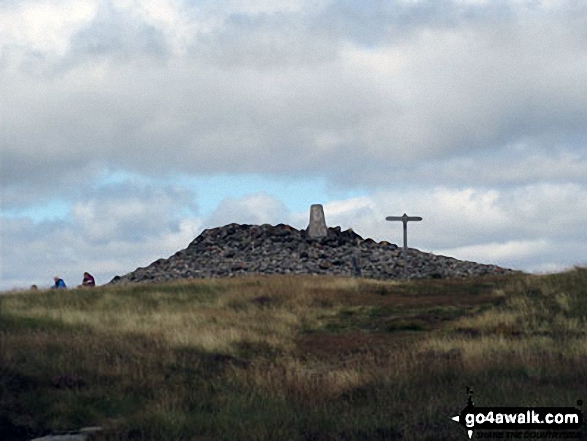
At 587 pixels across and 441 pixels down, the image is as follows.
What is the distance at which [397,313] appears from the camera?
30391mm

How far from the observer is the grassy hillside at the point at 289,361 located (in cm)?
1315

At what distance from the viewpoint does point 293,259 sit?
48.8m

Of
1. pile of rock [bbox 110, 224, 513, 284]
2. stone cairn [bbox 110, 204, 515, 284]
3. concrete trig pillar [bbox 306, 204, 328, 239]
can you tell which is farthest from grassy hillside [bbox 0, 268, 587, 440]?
concrete trig pillar [bbox 306, 204, 328, 239]

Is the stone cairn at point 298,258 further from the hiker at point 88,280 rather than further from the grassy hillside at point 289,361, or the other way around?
the grassy hillside at point 289,361

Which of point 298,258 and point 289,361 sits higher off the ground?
point 298,258

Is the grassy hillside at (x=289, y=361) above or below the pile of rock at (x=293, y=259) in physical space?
below

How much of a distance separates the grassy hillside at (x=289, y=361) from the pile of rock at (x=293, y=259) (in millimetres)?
12941

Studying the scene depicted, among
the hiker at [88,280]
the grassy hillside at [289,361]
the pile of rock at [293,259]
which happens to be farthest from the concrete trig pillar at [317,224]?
the grassy hillside at [289,361]

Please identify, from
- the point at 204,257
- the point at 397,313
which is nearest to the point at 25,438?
the point at 397,313

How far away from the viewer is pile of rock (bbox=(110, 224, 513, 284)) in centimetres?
4756

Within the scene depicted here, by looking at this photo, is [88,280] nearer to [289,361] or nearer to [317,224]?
[317,224]

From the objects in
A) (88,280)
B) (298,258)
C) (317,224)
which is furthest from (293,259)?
(88,280)

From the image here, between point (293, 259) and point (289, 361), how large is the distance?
29.3 metres

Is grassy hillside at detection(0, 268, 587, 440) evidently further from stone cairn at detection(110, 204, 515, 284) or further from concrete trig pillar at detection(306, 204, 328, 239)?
concrete trig pillar at detection(306, 204, 328, 239)
